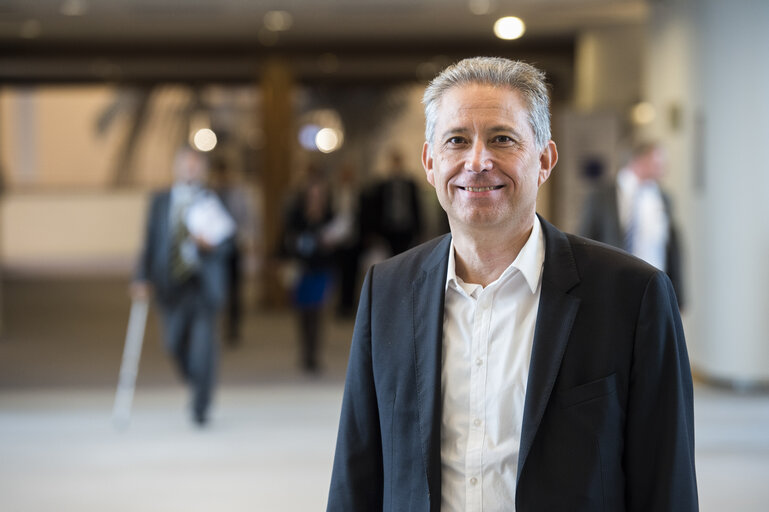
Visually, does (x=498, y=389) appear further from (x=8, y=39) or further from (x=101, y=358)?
(x=8, y=39)

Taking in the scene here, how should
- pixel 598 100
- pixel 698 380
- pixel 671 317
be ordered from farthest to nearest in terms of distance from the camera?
pixel 598 100, pixel 698 380, pixel 671 317

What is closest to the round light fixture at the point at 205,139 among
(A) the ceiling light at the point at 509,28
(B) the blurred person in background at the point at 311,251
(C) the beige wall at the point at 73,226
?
(C) the beige wall at the point at 73,226

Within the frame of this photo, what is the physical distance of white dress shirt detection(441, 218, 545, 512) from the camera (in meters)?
1.86

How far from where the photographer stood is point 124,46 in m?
14.4

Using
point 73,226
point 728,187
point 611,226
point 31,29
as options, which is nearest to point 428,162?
point 611,226

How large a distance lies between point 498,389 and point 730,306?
21.3 ft

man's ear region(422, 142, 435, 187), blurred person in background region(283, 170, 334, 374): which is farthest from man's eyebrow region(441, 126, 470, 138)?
blurred person in background region(283, 170, 334, 374)

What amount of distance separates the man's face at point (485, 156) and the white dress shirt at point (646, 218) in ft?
15.6

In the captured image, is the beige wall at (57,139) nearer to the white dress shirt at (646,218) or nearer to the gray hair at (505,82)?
the white dress shirt at (646,218)

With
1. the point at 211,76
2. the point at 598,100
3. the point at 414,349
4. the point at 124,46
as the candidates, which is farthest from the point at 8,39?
the point at 414,349

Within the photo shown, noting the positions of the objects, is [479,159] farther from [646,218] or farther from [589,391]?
[646,218]

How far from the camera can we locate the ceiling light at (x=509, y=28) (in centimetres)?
1187

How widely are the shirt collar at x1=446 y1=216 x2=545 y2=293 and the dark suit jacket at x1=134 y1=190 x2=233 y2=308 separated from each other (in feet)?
15.9

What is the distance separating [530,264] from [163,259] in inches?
197
